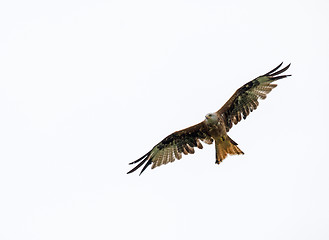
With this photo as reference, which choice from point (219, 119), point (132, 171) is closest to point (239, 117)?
point (219, 119)

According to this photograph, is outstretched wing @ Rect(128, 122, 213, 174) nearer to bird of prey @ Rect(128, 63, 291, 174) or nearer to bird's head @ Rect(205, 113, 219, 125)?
bird of prey @ Rect(128, 63, 291, 174)

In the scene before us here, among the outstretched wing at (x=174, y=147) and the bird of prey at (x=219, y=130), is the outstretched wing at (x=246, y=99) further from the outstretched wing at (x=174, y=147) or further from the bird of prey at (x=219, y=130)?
the outstretched wing at (x=174, y=147)

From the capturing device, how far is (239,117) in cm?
1495

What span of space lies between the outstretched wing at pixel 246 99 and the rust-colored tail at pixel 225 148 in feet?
1.05

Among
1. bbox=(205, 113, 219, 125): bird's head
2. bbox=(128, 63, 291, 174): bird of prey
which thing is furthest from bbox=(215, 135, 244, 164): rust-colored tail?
bbox=(205, 113, 219, 125): bird's head

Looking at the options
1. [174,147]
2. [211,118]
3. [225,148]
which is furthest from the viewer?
[174,147]

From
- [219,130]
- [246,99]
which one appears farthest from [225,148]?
[246,99]

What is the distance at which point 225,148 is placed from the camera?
583 inches

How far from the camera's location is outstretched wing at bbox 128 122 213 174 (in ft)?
49.4

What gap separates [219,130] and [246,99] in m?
1.10

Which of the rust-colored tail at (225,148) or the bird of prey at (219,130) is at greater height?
the bird of prey at (219,130)

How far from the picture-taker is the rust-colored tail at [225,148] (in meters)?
14.7

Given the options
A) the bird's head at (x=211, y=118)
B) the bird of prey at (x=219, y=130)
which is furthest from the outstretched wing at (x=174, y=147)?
the bird's head at (x=211, y=118)

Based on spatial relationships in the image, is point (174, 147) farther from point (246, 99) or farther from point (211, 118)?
point (246, 99)
